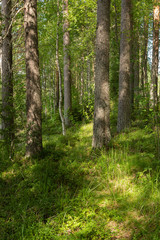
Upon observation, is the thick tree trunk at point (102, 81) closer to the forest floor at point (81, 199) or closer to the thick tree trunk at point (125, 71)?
the forest floor at point (81, 199)

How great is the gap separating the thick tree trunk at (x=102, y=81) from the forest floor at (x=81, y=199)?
32.9 inches

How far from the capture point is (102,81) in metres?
5.54

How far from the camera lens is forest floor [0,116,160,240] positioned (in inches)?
98.3

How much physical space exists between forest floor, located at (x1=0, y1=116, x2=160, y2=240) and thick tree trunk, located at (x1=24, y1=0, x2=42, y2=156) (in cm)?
67

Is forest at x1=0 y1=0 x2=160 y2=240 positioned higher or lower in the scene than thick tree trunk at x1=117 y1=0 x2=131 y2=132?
lower

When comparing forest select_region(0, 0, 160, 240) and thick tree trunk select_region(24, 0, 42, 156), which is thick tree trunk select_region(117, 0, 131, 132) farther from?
thick tree trunk select_region(24, 0, 42, 156)

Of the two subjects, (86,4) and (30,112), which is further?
(86,4)

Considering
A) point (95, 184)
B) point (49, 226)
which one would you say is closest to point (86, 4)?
point (95, 184)

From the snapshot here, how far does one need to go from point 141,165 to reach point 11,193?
9.93 feet

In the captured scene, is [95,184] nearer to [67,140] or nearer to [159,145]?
[159,145]

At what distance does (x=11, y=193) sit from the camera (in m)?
3.55

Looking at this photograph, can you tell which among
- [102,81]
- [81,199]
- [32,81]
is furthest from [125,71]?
[81,199]

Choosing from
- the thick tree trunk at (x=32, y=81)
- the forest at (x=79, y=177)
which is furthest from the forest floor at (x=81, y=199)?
the thick tree trunk at (x=32, y=81)

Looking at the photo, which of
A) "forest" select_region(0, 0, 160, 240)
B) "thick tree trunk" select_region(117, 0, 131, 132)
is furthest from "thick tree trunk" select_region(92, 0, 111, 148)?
"thick tree trunk" select_region(117, 0, 131, 132)
